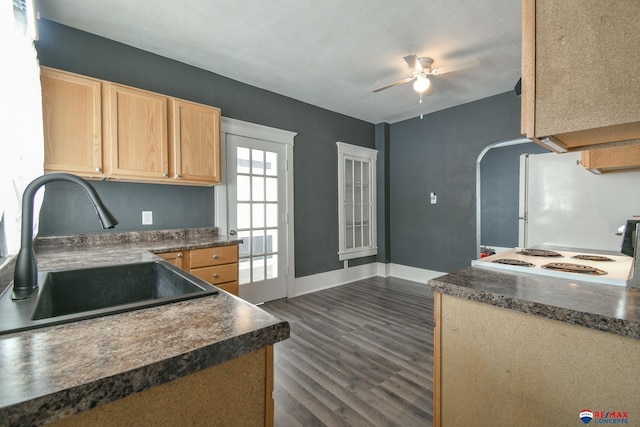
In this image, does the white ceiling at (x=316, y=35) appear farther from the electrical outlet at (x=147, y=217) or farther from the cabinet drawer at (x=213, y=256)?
the cabinet drawer at (x=213, y=256)

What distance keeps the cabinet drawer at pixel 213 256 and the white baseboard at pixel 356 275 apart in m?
1.46

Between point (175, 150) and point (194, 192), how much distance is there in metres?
0.57

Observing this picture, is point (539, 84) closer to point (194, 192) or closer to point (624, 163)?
point (624, 163)

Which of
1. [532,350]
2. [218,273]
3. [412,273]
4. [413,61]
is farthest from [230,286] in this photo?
[412,273]

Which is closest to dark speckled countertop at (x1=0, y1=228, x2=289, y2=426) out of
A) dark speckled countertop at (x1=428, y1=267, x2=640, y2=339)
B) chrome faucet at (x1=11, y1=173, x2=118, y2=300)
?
chrome faucet at (x1=11, y1=173, x2=118, y2=300)

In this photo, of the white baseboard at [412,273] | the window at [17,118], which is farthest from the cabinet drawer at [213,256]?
the white baseboard at [412,273]

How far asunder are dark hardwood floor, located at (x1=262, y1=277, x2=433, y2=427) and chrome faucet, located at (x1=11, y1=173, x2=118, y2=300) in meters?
1.37

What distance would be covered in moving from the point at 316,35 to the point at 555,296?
8.51ft

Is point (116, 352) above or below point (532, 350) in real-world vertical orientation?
above

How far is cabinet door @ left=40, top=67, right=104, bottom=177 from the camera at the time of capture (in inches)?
80.6

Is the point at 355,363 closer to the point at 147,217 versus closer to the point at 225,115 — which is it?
the point at 147,217

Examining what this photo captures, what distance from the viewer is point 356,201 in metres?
4.86

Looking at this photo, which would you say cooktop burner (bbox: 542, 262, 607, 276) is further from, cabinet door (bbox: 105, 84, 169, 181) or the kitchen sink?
cabinet door (bbox: 105, 84, 169, 181)

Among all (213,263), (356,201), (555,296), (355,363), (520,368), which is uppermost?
(356,201)
